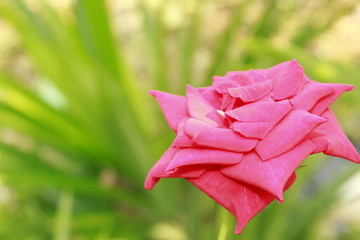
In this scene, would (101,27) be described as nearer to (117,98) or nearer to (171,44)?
(117,98)

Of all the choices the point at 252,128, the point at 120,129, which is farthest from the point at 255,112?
the point at 120,129

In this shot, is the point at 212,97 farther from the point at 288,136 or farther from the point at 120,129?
the point at 120,129

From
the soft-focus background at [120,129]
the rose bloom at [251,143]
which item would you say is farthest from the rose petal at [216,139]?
the soft-focus background at [120,129]

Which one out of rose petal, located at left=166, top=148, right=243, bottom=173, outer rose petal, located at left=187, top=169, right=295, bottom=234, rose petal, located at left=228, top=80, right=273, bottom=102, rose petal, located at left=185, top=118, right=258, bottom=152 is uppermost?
rose petal, located at left=228, top=80, right=273, bottom=102

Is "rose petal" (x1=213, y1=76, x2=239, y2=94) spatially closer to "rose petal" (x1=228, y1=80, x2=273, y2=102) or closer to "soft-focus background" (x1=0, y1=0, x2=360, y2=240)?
"rose petal" (x1=228, y1=80, x2=273, y2=102)

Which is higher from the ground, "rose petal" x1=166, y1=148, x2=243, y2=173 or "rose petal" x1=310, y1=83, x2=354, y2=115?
"rose petal" x1=310, y1=83, x2=354, y2=115

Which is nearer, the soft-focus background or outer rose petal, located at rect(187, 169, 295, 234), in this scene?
outer rose petal, located at rect(187, 169, 295, 234)

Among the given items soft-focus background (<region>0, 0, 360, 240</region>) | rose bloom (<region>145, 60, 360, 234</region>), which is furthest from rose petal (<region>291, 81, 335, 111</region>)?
soft-focus background (<region>0, 0, 360, 240</region>)

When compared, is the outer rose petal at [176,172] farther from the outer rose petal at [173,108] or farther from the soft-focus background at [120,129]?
the soft-focus background at [120,129]
